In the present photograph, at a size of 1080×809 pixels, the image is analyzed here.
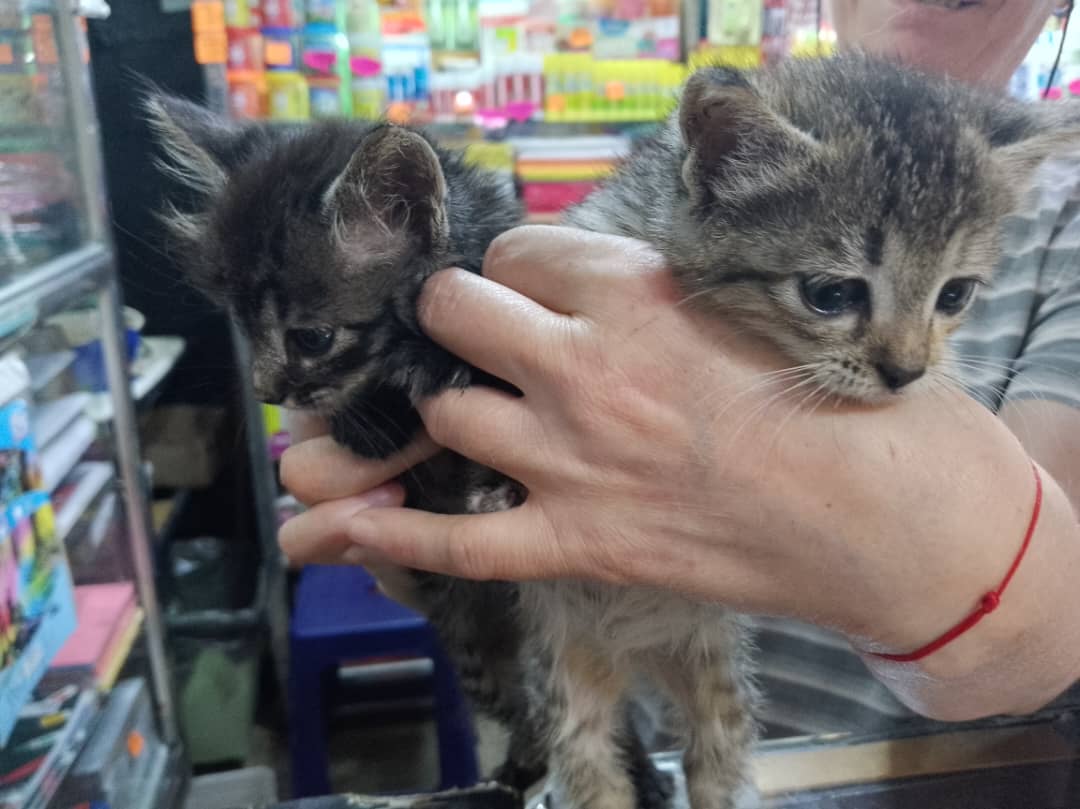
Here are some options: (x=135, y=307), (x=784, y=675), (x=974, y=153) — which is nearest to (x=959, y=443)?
(x=974, y=153)

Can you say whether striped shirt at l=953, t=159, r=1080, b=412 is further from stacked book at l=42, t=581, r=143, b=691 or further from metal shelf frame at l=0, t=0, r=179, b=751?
stacked book at l=42, t=581, r=143, b=691

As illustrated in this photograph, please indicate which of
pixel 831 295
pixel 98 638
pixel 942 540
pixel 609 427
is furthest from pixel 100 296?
pixel 942 540

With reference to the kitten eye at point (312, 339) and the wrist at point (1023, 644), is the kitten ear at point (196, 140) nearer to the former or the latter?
the kitten eye at point (312, 339)

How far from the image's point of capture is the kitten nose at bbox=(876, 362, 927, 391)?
0.66m

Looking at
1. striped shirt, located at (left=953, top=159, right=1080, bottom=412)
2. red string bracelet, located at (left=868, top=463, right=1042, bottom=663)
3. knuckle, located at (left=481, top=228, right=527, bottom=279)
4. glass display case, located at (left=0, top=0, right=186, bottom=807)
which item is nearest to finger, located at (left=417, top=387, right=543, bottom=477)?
knuckle, located at (left=481, top=228, right=527, bottom=279)

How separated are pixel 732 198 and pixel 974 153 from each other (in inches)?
7.9

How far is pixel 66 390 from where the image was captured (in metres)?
1.44

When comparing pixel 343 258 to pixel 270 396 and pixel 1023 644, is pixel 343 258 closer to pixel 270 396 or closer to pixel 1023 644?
pixel 270 396

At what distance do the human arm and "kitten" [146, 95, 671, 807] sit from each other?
0.35 ft

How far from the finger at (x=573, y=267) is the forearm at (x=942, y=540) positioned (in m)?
0.21

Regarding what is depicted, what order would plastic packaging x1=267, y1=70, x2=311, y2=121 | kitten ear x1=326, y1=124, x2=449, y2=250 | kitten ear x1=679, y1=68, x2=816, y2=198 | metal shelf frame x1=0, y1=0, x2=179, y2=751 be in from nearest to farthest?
kitten ear x1=679, y1=68, x2=816, y2=198 < kitten ear x1=326, y1=124, x2=449, y2=250 < metal shelf frame x1=0, y1=0, x2=179, y2=751 < plastic packaging x1=267, y1=70, x2=311, y2=121

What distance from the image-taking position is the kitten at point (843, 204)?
26.2 inches

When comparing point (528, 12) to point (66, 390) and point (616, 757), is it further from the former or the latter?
point (616, 757)

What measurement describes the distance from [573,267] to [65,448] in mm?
1046
